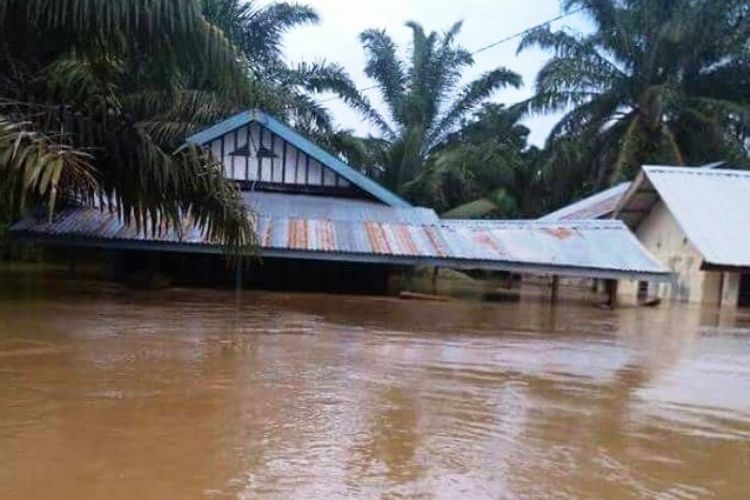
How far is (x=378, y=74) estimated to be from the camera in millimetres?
30734

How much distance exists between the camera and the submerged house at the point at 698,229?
2002 cm

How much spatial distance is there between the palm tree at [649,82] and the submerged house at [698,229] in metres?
3.99

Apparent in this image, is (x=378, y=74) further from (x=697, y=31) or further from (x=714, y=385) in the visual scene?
(x=714, y=385)

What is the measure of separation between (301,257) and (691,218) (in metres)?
11.3

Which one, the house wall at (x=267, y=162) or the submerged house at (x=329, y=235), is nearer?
the submerged house at (x=329, y=235)

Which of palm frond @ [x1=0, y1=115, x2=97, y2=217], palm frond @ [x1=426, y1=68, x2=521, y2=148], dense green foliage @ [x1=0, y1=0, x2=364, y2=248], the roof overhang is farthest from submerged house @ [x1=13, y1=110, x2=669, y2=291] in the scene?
palm frond @ [x1=426, y1=68, x2=521, y2=148]

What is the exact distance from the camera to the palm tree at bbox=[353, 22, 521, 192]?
29.8 metres

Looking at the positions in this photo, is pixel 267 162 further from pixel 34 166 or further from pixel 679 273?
pixel 679 273

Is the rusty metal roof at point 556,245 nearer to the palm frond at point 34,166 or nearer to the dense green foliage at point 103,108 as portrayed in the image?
the dense green foliage at point 103,108

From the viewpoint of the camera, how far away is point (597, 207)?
25.1 m

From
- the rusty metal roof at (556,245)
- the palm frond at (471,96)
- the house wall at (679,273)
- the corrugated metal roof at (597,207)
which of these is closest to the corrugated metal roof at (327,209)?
the rusty metal roof at (556,245)

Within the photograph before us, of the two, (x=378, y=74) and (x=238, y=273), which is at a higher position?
(x=378, y=74)

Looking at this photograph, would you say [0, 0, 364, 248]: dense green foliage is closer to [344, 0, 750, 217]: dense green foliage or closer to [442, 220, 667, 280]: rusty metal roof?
[442, 220, 667, 280]: rusty metal roof

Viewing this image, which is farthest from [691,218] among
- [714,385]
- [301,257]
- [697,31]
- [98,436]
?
[98,436]
